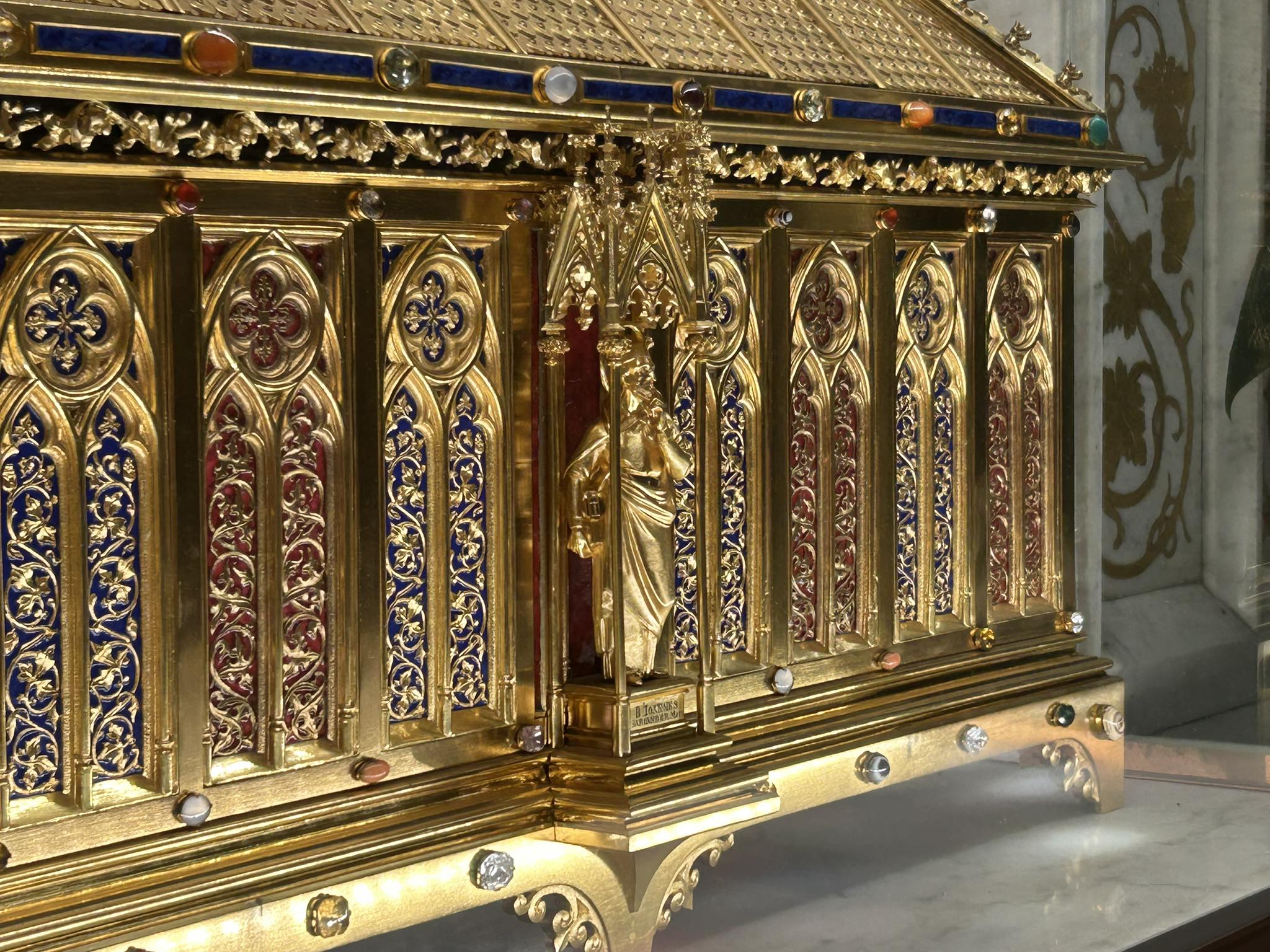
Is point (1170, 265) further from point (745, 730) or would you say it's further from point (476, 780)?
point (476, 780)

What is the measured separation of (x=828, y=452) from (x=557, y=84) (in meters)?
1.50

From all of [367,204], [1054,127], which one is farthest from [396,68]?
[1054,127]

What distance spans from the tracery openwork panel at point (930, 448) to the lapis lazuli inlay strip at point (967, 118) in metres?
0.37

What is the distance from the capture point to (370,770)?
12.7ft

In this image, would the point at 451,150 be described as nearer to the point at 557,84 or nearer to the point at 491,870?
the point at 557,84

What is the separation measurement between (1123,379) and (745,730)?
3.26 metres

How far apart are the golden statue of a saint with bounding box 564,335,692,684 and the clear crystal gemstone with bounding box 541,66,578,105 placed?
62 cm

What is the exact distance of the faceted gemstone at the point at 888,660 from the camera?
17.0 ft

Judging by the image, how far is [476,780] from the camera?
162 inches

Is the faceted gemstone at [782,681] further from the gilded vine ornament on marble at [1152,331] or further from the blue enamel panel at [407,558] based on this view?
the gilded vine ornament on marble at [1152,331]

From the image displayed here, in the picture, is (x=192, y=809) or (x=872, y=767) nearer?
(x=192, y=809)

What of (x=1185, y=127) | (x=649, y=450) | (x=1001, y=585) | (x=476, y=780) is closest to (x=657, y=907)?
(x=476, y=780)

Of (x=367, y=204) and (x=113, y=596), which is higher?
(x=367, y=204)

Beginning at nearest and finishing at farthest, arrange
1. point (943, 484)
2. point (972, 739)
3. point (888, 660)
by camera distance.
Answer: point (888, 660) < point (972, 739) < point (943, 484)
